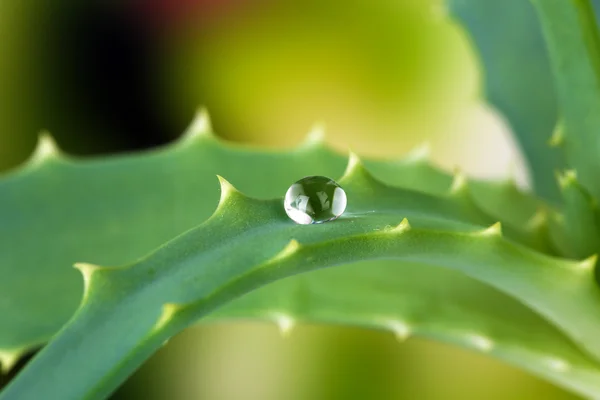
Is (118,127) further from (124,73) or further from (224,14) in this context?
(224,14)

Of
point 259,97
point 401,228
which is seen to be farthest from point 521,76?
point 259,97

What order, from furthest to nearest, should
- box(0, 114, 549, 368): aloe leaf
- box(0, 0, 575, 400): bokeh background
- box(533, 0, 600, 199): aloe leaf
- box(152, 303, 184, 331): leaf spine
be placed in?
box(0, 0, 575, 400): bokeh background, box(0, 114, 549, 368): aloe leaf, box(533, 0, 600, 199): aloe leaf, box(152, 303, 184, 331): leaf spine

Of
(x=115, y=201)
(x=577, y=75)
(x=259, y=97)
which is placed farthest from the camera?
(x=259, y=97)

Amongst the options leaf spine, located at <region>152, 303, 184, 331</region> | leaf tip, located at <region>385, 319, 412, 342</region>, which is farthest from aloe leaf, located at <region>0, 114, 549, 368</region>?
leaf spine, located at <region>152, 303, 184, 331</region>

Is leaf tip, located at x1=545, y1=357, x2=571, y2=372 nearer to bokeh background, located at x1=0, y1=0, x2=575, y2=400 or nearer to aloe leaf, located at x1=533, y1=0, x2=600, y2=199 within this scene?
aloe leaf, located at x1=533, y1=0, x2=600, y2=199

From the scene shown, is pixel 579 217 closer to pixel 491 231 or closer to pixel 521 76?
pixel 491 231

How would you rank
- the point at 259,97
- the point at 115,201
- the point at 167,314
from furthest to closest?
the point at 259,97, the point at 115,201, the point at 167,314
